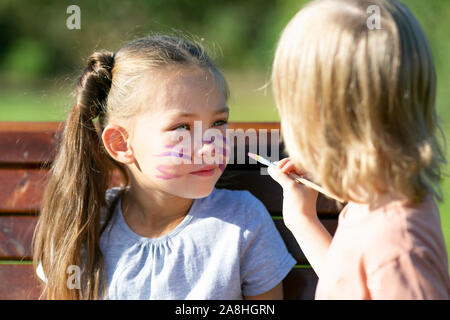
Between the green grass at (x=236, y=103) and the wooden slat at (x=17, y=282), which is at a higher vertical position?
the wooden slat at (x=17, y=282)

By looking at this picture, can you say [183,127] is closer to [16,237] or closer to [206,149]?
[206,149]

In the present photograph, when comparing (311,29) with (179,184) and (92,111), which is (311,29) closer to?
(179,184)

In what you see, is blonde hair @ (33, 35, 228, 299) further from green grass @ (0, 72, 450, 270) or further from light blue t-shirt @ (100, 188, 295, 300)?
green grass @ (0, 72, 450, 270)

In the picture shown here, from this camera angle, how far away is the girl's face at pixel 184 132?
156 centimetres

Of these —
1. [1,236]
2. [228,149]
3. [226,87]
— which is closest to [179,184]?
[228,149]

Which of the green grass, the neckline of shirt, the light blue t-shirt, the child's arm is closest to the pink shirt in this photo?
the child's arm

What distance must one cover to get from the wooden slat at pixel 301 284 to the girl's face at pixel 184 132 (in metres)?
0.39

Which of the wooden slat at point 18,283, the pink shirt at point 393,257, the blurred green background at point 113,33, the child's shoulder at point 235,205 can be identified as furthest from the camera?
the blurred green background at point 113,33

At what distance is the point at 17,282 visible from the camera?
72.2 inches

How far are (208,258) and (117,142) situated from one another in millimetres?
420

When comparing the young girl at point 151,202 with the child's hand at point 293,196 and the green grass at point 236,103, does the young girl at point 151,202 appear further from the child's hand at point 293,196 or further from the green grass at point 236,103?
the green grass at point 236,103

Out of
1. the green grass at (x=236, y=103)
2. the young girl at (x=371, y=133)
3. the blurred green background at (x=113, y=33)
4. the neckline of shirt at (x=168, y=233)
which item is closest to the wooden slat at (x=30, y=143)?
the neckline of shirt at (x=168, y=233)

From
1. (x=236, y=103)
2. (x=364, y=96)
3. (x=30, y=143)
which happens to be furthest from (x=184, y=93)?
(x=236, y=103)

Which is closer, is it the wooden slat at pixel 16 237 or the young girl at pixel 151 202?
the young girl at pixel 151 202
